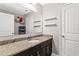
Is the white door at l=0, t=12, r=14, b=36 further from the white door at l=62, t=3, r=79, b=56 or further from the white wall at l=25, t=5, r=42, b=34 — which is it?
the white door at l=62, t=3, r=79, b=56

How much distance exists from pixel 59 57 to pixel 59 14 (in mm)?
702

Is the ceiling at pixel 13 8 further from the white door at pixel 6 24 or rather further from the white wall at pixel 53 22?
the white wall at pixel 53 22

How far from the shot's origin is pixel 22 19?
155cm

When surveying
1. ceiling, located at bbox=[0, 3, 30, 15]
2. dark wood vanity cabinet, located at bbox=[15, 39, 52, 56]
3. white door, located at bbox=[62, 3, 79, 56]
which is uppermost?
ceiling, located at bbox=[0, 3, 30, 15]

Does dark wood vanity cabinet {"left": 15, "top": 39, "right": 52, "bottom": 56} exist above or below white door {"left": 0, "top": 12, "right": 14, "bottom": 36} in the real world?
below

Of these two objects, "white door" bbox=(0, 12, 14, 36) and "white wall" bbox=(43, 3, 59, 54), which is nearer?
"white door" bbox=(0, 12, 14, 36)

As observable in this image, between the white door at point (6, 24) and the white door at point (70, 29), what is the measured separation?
85 centimetres

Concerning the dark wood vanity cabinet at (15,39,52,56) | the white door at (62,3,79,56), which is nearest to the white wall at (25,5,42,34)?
the dark wood vanity cabinet at (15,39,52,56)

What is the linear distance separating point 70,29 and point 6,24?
1.03m

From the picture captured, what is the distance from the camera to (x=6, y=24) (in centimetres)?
146

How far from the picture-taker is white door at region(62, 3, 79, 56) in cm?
151

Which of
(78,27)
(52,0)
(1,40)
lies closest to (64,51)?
(78,27)

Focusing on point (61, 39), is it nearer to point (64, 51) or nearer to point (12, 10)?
point (64, 51)

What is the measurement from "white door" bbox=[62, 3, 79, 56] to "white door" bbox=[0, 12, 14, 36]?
853 millimetres
